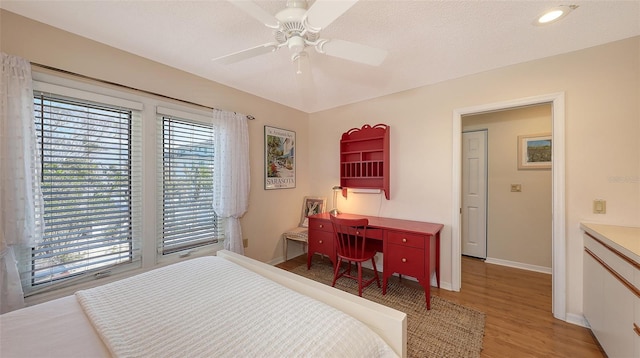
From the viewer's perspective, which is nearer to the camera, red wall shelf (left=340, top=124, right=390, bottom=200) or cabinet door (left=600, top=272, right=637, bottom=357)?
cabinet door (left=600, top=272, right=637, bottom=357)

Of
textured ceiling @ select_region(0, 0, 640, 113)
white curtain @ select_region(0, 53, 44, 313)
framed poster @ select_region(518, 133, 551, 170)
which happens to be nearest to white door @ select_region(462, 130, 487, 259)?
framed poster @ select_region(518, 133, 551, 170)

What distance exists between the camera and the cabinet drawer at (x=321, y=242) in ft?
9.49

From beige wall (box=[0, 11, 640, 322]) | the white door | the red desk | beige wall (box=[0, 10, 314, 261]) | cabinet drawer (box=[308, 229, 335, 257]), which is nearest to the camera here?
beige wall (box=[0, 10, 314, 261])

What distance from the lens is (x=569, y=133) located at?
202cm

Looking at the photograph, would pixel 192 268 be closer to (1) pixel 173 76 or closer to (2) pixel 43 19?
(1) pixel 173 76

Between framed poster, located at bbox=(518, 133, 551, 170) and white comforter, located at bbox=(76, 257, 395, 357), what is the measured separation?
3.49 m

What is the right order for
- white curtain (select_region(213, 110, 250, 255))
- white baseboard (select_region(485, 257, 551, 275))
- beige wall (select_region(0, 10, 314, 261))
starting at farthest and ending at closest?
white baseboard (select_region(485, 257, 551, 275)) < white curtain (select_region(213, 110, 250, 255)) < beige wall (select_region(0, 10, 314, 261))

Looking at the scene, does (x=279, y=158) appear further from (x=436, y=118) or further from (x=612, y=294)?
(x=612, y=294)

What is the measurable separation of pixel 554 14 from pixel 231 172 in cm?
301

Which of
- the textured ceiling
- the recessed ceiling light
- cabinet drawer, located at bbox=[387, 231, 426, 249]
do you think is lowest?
cabinet drawer, located at bbox=[387, 231, 426, 249]

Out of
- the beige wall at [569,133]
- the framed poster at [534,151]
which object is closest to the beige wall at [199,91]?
the beige wall at [569,133]

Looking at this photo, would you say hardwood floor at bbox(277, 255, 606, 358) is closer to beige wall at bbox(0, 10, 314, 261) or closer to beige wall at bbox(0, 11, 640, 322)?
beige wall at bbox(0, 11, 640, 322)

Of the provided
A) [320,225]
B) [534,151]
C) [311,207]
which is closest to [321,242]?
[320,225]

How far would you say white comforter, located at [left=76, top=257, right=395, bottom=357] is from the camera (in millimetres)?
841
